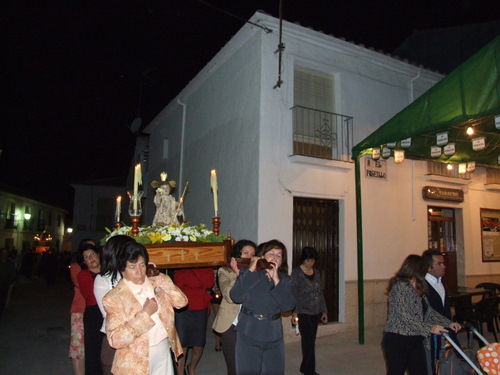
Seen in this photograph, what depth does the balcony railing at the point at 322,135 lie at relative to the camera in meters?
9.12

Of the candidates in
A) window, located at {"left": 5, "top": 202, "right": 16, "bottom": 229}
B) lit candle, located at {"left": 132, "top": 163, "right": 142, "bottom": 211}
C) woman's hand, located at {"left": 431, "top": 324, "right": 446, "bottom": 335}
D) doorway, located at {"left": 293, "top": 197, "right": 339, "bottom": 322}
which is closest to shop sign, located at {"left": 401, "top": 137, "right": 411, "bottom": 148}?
doorway, located at {"left": 293, "top": 197, "right": 339, "bottom": 322}

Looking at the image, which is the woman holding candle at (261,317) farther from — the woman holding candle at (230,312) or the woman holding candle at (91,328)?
the woman holding candle at (91,328)

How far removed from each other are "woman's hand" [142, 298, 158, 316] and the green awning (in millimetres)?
4718

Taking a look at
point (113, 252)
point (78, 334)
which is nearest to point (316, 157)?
point (78, 334)

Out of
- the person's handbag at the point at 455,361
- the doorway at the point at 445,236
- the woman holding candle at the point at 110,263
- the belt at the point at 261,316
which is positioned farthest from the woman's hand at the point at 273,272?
the doorway at the point at 445,236

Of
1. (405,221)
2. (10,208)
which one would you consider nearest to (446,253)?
(405,221)

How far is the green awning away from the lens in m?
5.21

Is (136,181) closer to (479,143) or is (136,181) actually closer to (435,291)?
(435,291)

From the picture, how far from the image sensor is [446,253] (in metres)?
10.7

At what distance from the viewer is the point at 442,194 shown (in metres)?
10.3

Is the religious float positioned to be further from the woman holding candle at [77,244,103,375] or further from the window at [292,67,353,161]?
the window at [292,67,353,161]

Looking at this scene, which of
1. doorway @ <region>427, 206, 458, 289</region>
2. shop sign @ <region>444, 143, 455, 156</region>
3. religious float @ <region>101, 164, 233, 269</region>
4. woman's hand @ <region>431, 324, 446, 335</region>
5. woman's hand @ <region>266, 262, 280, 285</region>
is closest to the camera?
woman's hand @ <region>266, 262, 280, 285</region>

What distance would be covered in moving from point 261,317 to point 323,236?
17.9 ft

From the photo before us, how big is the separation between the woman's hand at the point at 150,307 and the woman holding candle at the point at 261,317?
893 mm
